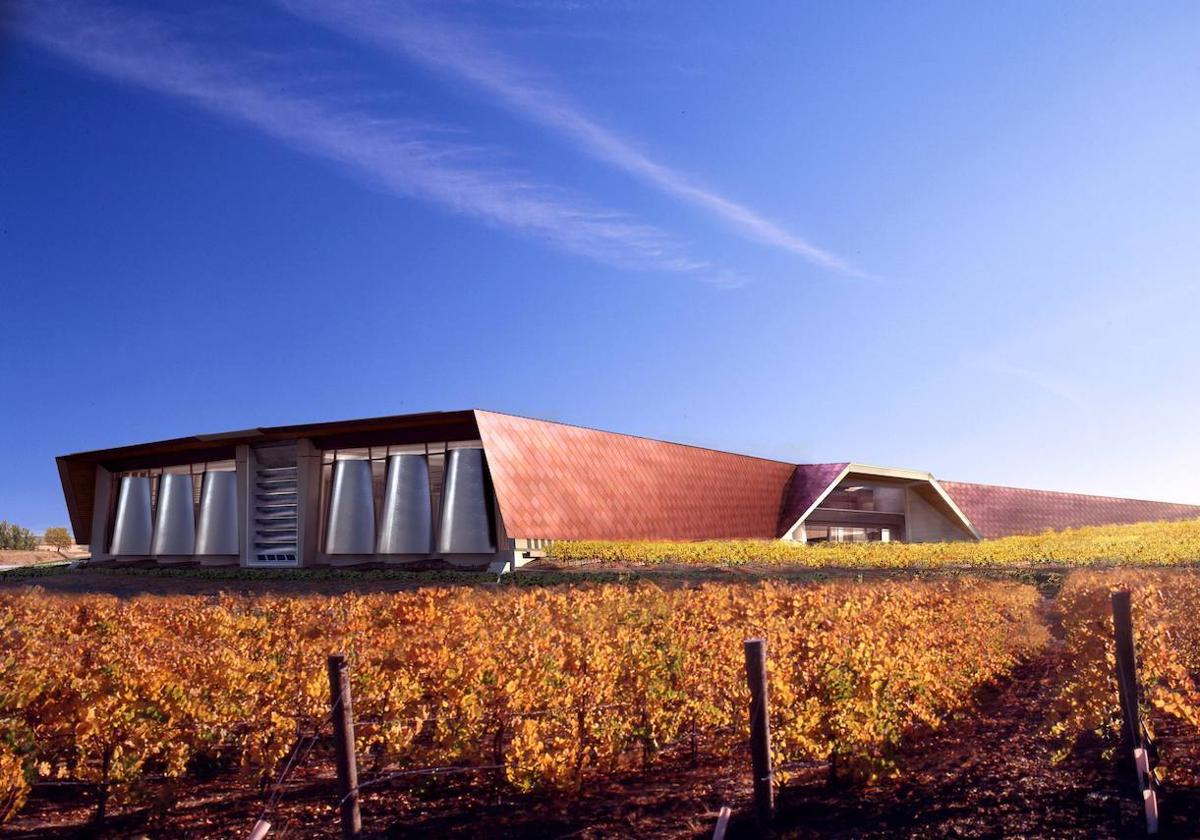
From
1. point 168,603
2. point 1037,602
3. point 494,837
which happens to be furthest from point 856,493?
point 494,837

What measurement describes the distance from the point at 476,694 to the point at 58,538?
60114 millimetres

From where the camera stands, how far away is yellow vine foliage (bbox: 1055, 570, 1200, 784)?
6.04m

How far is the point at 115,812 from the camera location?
624 cm

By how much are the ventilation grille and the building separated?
45 mm

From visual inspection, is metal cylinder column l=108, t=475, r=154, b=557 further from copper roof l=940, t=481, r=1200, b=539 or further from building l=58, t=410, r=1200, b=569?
copper roof l=940, t=481, r=1200, b=539

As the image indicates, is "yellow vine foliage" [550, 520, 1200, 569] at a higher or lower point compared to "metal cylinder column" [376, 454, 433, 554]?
lower

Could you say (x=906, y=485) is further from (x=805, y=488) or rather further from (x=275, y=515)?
(x=275, y=515)

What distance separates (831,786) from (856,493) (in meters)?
38.0

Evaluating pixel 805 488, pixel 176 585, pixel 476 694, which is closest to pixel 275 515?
pixel 176 585

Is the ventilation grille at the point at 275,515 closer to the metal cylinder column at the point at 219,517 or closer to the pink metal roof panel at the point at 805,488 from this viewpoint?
the metal cylinder column at the point at 219,517

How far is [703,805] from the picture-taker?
588cm

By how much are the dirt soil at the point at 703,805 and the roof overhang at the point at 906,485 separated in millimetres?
29081

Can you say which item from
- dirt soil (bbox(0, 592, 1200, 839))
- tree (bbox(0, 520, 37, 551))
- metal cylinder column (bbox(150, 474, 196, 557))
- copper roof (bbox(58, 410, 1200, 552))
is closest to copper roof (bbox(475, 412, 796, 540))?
copper roof (bbox(58, 410, 1200, 552))

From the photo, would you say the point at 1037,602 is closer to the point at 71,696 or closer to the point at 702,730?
the point at 702,730
